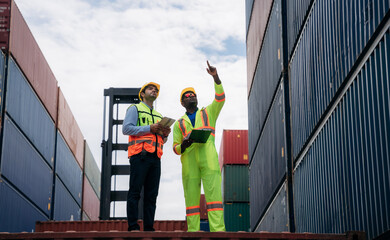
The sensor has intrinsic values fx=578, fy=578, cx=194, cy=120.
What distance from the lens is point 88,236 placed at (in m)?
5.79

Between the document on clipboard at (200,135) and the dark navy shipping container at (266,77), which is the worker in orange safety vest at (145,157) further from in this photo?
the dark navy shipping container at (266,77)

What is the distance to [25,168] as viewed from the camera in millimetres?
19672

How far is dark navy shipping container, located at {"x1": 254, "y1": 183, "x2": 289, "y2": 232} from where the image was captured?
1309 cm

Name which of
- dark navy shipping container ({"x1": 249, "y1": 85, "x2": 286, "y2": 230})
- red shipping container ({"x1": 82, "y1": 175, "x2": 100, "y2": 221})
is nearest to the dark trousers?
dark navy shipping container ({"x1": 249, "y1": 85, "x2": 286, "y2": 230})

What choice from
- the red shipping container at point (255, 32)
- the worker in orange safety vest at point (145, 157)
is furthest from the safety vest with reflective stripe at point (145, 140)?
the red shipping container at point (255, 32)

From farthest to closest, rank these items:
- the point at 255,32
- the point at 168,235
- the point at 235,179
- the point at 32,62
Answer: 1. the point at 235,179
2. the point at 32,62
3. the point at 255,32
4. the point at 168,235

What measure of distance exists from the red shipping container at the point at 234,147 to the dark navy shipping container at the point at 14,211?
1021cm

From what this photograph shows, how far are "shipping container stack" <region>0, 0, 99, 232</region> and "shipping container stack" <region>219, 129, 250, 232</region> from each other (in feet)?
25.2

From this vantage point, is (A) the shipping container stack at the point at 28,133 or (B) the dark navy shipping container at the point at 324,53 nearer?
(B) the dark navy shipping container at the point at 324,53

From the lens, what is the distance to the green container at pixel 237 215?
26.0 meters

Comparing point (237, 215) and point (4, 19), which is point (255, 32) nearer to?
point (4, 19)

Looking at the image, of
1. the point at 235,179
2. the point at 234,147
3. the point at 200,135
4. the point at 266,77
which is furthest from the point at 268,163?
the point at 234,147

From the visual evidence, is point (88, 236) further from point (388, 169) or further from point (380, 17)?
point (380, 17)

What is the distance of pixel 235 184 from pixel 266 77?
1168 centimetres
